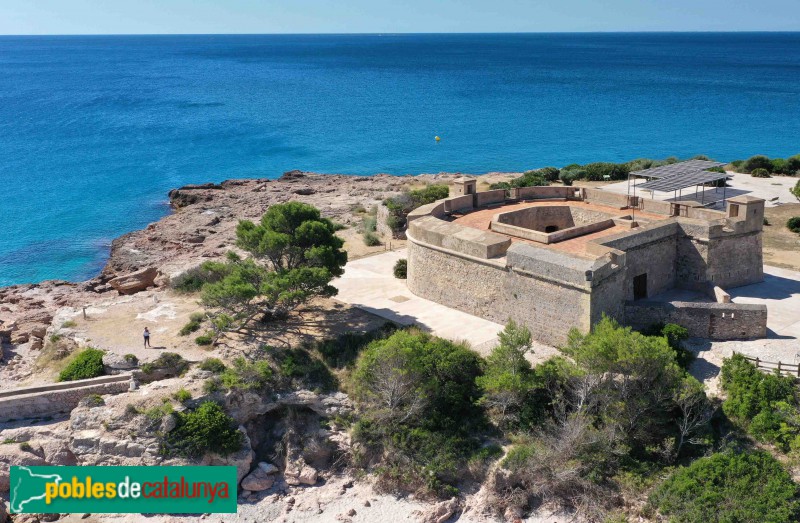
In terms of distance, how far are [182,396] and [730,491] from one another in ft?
53.4

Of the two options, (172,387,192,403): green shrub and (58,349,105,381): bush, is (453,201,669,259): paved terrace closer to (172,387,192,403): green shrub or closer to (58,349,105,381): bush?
(172,387,192,403): green shrub

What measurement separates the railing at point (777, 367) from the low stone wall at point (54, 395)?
68.3ft

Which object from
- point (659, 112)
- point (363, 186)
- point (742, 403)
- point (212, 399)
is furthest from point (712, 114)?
point (212, 399)

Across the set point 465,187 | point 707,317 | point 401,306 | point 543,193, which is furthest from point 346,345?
point 543,193

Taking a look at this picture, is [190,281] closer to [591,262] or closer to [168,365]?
[168,365]

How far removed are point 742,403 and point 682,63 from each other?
626 ft

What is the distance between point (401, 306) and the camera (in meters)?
29.2

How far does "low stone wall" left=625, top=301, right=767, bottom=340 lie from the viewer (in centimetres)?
2498

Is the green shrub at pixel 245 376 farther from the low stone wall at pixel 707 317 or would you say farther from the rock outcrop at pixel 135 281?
the low stone wall at pixel 707 317

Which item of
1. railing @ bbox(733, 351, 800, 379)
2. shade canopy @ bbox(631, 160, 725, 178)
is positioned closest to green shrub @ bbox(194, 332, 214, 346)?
railing @ bbox(733, 351, 800, 379)

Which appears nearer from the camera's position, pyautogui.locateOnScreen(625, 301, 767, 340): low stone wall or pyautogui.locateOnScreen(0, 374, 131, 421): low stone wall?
pyautogui.locateOnScreen(0, 374, 131, 421): low stone wall

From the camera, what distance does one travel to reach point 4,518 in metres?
20.9

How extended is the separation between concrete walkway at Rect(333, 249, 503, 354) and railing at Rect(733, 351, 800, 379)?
8.56 m

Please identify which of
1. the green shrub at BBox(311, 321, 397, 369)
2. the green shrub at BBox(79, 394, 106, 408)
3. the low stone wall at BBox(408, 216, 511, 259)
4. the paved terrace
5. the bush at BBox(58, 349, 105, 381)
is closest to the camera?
the green shrub at BBox(79, 394, 106, 408)
